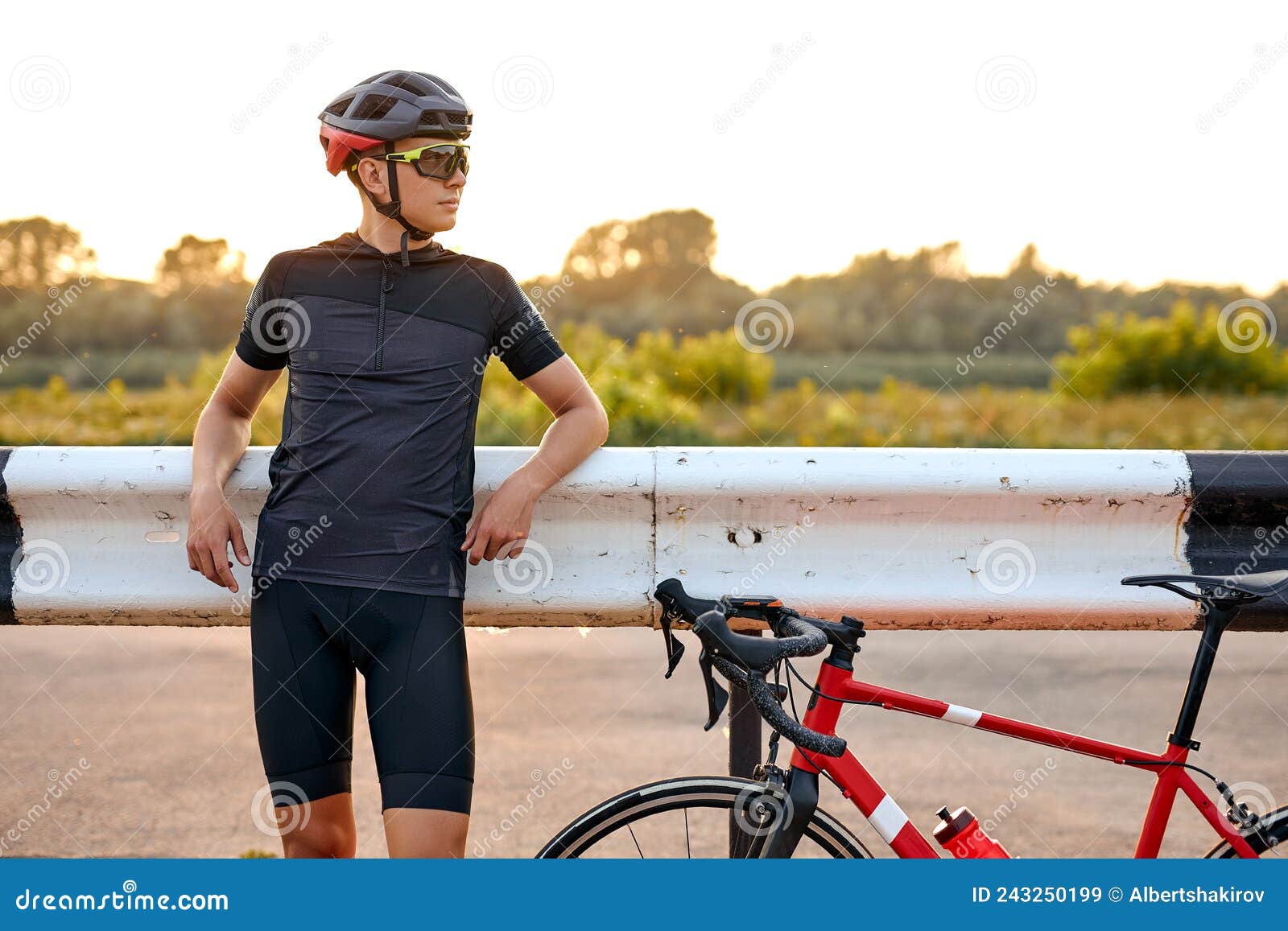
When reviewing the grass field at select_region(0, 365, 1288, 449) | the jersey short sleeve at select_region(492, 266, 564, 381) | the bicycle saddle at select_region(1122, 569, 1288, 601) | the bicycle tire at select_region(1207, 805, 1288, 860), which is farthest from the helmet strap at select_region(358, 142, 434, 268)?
the grass field at select_region(0, 365, 1288, 449)

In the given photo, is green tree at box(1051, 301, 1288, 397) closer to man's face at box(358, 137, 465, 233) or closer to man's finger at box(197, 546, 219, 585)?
man's face at box(358, 137, 465, 233)

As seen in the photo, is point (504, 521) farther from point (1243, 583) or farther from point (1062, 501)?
point (1243, 583)

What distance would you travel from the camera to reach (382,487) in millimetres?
2207

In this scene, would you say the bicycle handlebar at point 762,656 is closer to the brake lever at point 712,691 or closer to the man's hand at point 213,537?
the brake lever at point 712,691

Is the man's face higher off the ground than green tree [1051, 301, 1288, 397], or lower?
lower

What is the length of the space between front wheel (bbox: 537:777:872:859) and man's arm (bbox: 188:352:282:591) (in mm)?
856

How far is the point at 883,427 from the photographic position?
2733cm

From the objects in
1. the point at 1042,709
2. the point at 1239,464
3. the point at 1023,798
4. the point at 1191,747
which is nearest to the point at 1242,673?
the point at 1042,709

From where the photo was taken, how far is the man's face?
2.29 m

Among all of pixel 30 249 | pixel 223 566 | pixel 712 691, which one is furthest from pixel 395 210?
Answer: pixel 30 249

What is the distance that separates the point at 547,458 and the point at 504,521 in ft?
0.55

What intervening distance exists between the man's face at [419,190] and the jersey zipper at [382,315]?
0.33 ft
